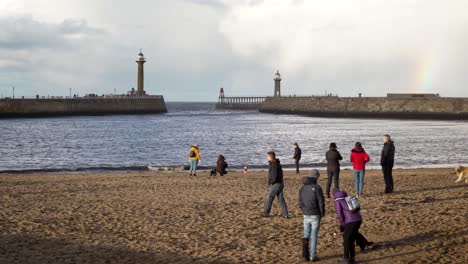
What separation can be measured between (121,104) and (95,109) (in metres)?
5.46

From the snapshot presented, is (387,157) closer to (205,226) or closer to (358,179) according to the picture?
(358,179)

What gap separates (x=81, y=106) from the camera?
367 feet

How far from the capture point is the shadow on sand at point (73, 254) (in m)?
9.15

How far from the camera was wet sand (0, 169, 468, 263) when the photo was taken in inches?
373

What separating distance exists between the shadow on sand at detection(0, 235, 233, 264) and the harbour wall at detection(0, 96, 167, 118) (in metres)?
93.4

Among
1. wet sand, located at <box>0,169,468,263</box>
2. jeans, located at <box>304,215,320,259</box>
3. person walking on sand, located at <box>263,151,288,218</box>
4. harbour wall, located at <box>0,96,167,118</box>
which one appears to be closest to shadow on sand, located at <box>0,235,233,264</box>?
wet sand, located at <box>0,169,468,263</box>

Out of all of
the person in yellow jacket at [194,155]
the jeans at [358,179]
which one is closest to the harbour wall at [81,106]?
the person in yellow jacket at [194,155]

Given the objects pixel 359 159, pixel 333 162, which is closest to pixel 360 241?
pixel 359 159

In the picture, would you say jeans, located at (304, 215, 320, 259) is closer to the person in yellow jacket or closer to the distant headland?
the person in yellow jacket

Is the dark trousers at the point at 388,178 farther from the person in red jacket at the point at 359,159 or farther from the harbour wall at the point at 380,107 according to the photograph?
the harbour wall at the point at 380,107

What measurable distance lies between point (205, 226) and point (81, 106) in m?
104

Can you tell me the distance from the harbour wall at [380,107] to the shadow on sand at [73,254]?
90221mm

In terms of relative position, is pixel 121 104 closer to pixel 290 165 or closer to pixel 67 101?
pixel 67 101

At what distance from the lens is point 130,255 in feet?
31.2
